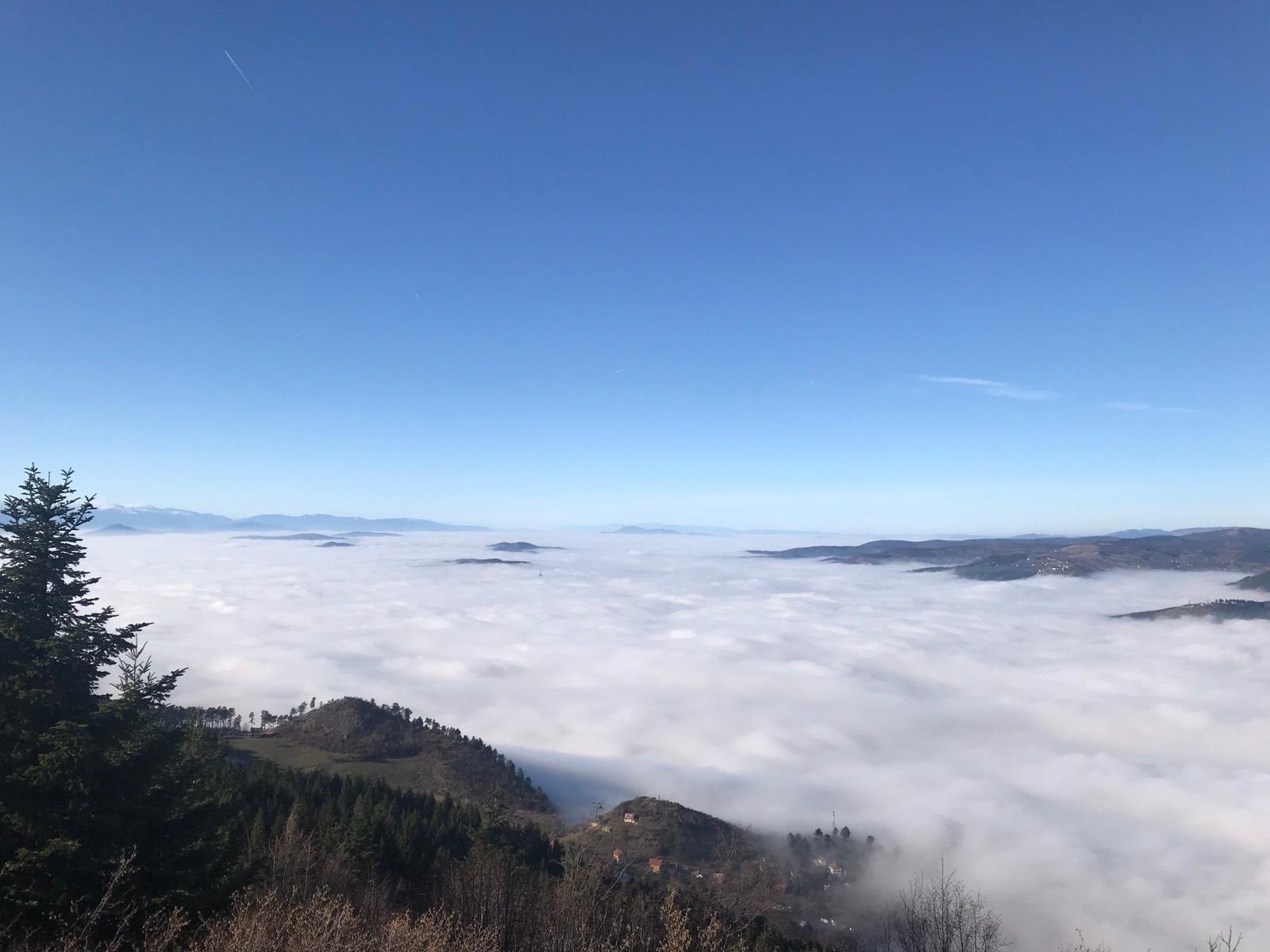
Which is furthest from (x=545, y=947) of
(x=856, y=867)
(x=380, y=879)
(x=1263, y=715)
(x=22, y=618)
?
(x=1263, y=715)

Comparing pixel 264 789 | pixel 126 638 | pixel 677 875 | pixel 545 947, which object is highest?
pixel 126 638

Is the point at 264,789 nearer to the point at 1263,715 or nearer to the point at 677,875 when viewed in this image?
the point at 677,875

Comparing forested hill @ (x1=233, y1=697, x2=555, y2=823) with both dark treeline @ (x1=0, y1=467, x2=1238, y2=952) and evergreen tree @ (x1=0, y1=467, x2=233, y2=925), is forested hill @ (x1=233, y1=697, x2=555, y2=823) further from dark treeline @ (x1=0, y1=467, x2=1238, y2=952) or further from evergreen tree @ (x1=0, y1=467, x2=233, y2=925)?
evergreen tree @ (x1=0, y1=467, x2=233, y2=925)

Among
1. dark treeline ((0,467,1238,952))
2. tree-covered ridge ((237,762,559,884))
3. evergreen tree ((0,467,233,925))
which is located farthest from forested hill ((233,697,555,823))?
evergreen tree ((0,467,233,925))

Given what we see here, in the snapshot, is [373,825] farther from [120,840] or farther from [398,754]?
[398,754]

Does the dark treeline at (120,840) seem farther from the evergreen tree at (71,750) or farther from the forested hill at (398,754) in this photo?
the forested hill at (398,754)

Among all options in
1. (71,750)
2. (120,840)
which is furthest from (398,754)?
(71,750)

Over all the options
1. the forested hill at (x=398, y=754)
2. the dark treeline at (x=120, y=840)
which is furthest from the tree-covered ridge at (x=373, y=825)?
the forested hill at (x=398, y=754)

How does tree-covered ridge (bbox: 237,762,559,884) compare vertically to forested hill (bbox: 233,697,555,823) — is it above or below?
above

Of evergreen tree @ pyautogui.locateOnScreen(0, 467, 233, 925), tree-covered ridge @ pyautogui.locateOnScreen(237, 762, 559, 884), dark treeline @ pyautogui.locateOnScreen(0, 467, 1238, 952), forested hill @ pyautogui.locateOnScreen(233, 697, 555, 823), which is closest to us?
dark treeline @ pyautogui.locateOnScreen(0, 467, 1238, 952)
